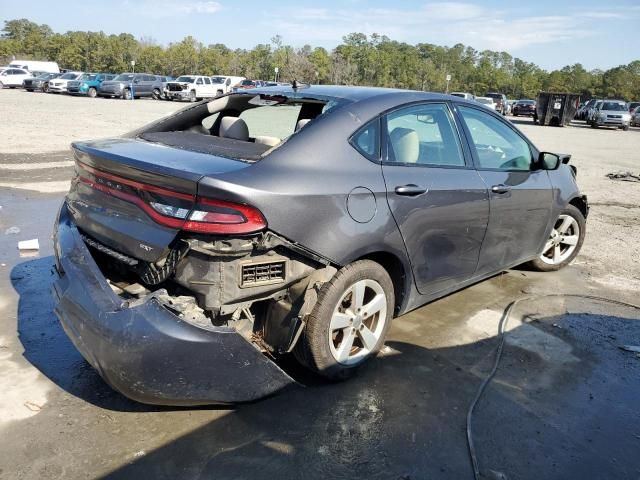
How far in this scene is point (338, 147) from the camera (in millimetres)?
3082

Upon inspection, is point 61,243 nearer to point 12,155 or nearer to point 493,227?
point 493,227

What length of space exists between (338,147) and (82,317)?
1614 mm

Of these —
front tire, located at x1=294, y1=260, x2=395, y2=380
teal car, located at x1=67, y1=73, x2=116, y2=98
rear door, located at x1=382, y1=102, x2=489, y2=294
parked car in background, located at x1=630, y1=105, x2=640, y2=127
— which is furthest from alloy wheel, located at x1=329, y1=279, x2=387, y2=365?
parked car in background, located at x1=630, y1=105, x2=640, y2=127

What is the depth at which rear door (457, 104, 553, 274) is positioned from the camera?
4086 millimetres

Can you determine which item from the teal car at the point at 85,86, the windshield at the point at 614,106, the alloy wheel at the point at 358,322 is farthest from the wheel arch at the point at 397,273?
the teal car at the point at 85,86

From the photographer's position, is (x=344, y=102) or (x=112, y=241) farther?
(x=344, y=102)

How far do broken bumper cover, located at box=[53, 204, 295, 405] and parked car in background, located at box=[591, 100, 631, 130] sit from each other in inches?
1410

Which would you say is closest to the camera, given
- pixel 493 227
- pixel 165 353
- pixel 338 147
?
pixel 165 353

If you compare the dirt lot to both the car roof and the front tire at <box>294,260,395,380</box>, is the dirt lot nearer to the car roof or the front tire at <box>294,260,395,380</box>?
the front tire at <box>294,260,395,380</box>

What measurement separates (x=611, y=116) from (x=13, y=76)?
42.8 metres

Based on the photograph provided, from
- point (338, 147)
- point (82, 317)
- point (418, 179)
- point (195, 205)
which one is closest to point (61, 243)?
point (82, 317)

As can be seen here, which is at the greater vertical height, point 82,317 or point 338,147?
point 338,147

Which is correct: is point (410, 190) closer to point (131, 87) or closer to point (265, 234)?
point (265, 234)

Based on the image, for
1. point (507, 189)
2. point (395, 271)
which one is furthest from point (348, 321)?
point (507, 189)
